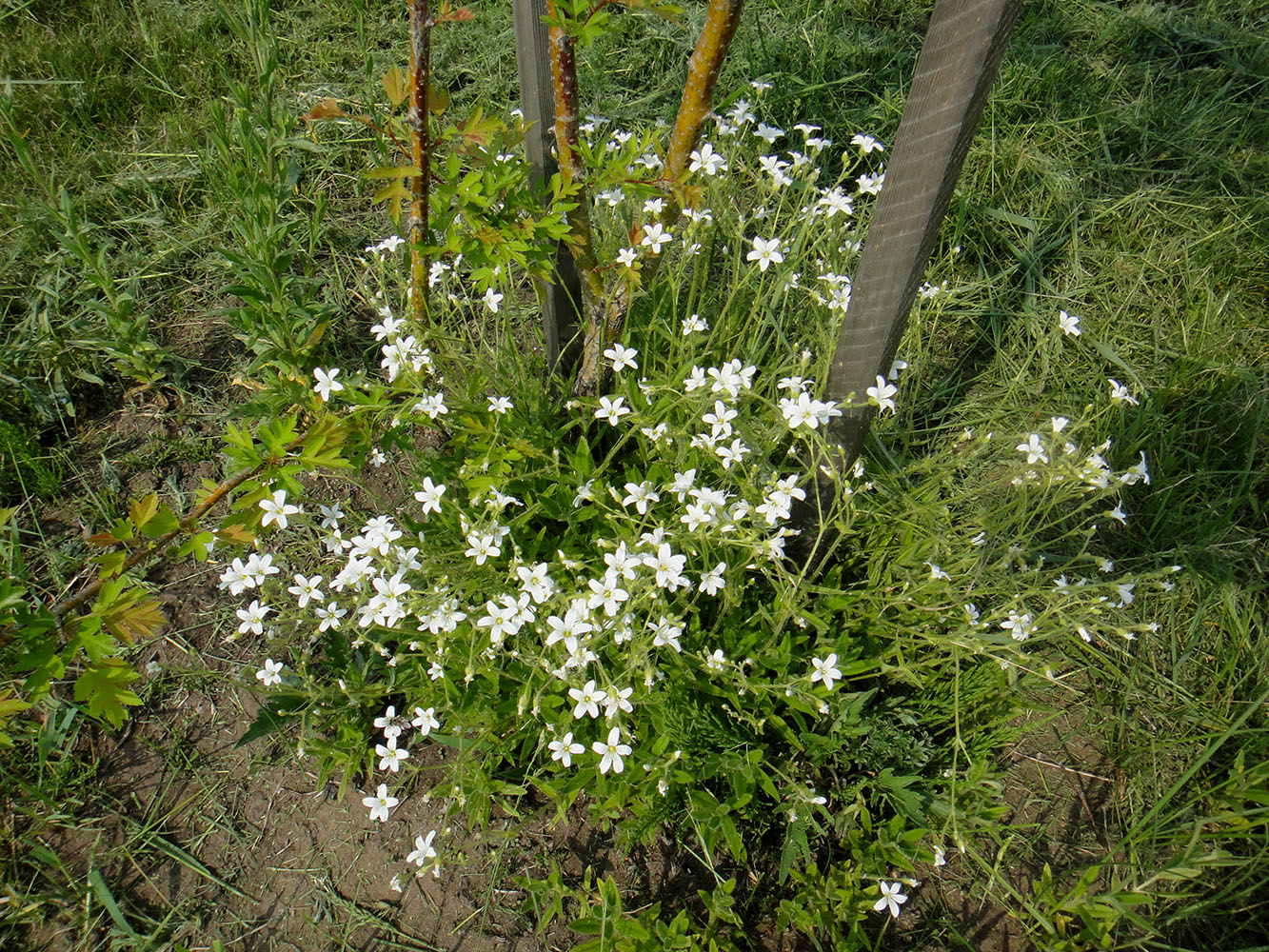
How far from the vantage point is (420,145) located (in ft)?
6.44

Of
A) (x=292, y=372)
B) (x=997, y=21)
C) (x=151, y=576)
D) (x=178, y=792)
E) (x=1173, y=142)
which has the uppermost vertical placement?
(x=997, y=21)

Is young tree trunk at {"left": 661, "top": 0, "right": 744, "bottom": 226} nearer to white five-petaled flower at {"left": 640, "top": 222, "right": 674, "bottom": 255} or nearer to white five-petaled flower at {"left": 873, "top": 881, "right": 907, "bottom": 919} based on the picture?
white five-petaled flower at {"left": 640, "top": 222, "right": 674, "bottom": 255}

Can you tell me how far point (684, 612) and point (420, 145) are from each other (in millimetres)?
1329

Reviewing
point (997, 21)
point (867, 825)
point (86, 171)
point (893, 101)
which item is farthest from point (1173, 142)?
point (86, 171)

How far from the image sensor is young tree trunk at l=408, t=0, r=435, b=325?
5.98 feet

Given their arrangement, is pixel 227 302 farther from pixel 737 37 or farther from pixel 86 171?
pixel 737 37

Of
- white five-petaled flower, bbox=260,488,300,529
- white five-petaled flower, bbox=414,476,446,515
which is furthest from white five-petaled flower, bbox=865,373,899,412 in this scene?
white five-petaled flower, bbox=260,488,300,529

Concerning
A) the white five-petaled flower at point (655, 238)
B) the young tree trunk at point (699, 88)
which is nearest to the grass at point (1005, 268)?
the young tree trunk at point (699, 88)

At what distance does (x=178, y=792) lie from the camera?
2172 mm

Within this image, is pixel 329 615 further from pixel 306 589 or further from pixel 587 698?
pixel 587 698

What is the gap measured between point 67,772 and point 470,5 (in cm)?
380

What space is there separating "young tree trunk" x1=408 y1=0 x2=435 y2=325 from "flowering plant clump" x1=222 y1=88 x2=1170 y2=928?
0.08 m

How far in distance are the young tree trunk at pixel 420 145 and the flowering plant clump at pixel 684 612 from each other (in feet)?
0.26

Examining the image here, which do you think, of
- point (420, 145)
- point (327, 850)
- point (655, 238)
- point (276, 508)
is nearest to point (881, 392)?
point (655, 238)
